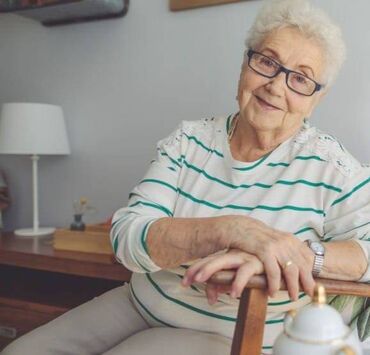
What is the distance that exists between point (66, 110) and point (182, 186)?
3.61 feet

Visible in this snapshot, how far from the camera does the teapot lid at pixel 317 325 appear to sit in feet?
1.88

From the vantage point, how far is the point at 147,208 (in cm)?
106

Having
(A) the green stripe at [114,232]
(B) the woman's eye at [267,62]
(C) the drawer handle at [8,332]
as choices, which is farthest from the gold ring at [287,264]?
(C) the drawer handle at [8,332]

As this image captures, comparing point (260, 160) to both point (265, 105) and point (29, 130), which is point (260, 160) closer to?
point (265, 105)

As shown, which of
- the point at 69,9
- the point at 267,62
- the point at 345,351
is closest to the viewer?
the point at 345,351

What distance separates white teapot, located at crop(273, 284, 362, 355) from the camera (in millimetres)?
566

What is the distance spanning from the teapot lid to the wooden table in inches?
35.3

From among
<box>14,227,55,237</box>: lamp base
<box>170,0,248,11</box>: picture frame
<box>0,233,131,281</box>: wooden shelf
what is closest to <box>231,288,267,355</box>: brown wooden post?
<box>0,233,131,281</box>: wooden shelf

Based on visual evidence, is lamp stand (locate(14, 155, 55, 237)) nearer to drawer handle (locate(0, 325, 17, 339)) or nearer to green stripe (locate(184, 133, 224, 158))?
drawer handle (locate(0, 325, 17, 339))

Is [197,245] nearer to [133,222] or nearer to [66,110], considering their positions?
[133,222]

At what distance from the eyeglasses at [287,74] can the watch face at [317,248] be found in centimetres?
37

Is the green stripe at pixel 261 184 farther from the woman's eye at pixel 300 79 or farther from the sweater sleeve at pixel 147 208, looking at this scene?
the woman's eye at pixel 300 79

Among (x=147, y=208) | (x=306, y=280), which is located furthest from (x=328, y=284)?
(x=147, y=208)

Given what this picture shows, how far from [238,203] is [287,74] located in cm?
31
